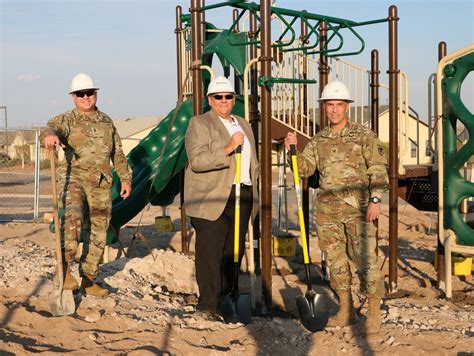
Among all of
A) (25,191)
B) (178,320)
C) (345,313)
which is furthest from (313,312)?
(25,191)

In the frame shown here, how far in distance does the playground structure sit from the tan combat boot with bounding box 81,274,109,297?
4.39 feet

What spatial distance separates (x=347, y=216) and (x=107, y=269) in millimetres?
3118

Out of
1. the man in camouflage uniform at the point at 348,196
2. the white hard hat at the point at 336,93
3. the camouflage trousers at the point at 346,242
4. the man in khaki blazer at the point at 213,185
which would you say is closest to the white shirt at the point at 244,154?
the man in khaki blazer at the point at 213,185

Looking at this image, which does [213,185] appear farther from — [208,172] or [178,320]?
[178,320]

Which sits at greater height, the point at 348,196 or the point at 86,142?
the point at 86,142

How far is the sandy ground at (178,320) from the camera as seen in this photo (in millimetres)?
4746

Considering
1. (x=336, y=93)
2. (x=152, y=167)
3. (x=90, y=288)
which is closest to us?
(x=336, y=93)

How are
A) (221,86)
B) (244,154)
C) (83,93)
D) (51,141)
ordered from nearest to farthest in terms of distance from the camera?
(51,141) < (221,86) < (244,154) < (83,93)

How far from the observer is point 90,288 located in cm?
595

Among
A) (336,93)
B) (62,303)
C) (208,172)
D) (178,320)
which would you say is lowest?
(178,320)

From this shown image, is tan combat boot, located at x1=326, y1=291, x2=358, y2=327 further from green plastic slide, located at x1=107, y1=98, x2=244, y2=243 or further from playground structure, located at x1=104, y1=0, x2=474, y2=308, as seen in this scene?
green plastic slide, located at x1=107, y1=98, x2=244, y2=243

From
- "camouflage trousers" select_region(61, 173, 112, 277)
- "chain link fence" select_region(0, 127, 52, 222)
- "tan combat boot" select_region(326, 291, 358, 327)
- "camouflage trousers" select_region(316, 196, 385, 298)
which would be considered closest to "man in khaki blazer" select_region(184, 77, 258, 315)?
"camouflage trousers" select_region(316, 196, 385, 298)

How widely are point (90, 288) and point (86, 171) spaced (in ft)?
3.27

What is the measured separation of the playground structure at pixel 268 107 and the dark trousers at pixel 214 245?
23 cm
